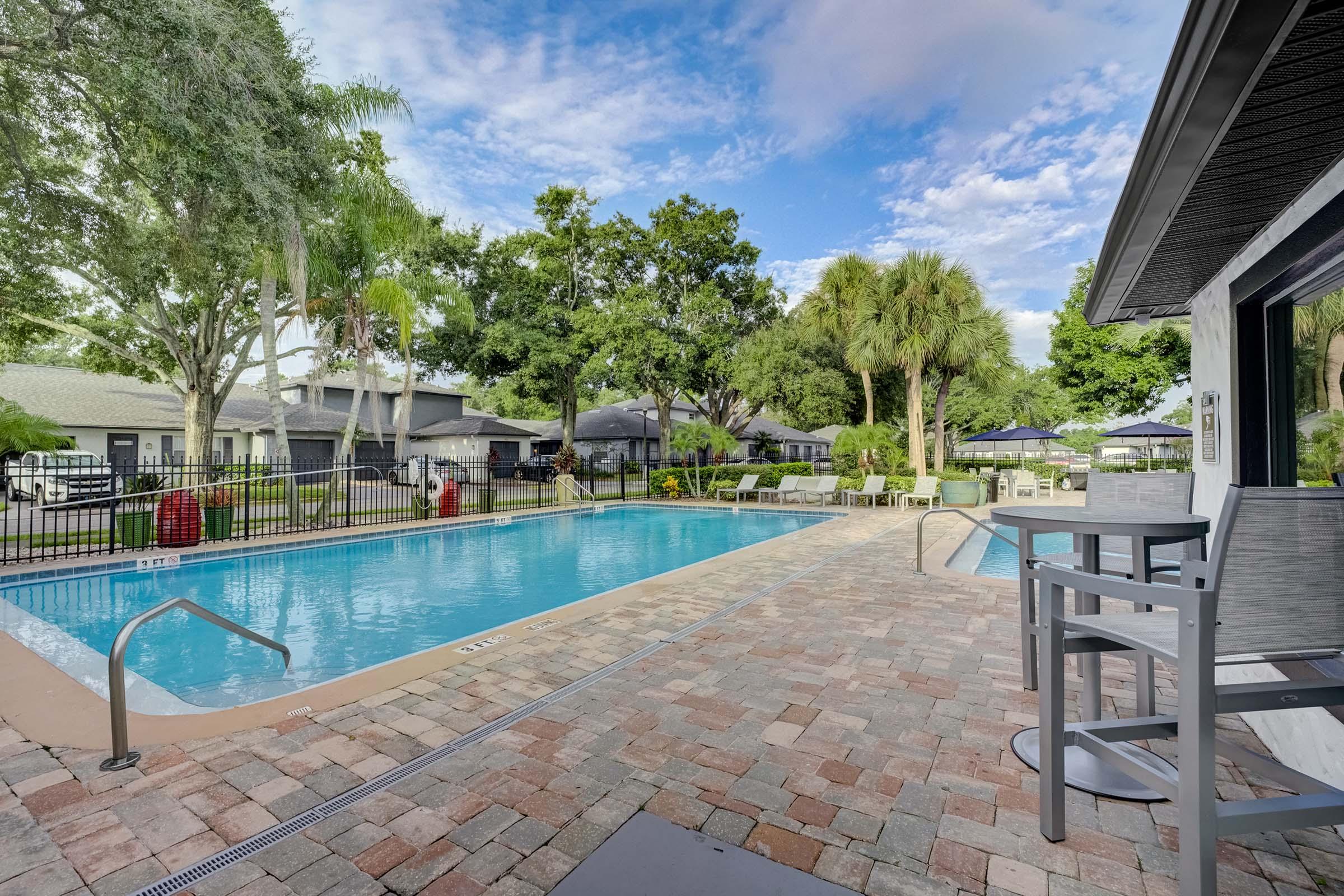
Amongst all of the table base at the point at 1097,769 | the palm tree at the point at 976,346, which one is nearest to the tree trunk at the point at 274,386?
the table base at the point at 1097,769

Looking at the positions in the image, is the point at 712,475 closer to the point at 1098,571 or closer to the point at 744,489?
the point at 744,489

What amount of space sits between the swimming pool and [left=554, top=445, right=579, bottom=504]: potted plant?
953cm

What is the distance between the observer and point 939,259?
16.5 metres

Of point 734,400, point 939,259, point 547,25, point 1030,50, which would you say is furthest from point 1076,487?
point 547,25

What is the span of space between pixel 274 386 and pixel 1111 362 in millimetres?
27947

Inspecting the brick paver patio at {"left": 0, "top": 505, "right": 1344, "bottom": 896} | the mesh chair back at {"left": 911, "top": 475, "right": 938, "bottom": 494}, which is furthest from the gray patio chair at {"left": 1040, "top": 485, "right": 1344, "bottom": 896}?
the mesh chair back at {"left": 911, "top": 475, "right": 938, "bottom": 494}

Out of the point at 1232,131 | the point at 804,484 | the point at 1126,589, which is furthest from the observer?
the point at 804,484

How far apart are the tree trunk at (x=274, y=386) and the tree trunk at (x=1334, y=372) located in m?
12.9

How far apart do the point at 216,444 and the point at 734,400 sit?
837 inches

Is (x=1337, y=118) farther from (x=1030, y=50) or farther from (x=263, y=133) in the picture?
(x=1030, y=50)

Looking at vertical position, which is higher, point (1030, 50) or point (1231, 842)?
point (1030, 50)

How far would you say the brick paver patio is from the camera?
188 cm

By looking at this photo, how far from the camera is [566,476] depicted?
17.6 metres

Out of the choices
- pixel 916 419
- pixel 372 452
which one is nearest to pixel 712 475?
pixel 916 419
